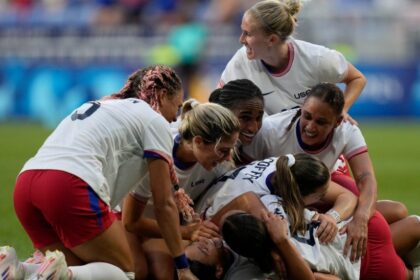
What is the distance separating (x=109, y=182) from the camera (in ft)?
18.7

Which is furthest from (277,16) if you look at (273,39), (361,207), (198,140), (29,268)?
(29,268)

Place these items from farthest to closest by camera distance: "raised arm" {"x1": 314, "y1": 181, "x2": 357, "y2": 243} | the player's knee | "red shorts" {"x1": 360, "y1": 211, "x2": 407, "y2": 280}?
the player's knee < "red shorts" {"x1": 360, "y1": 211, "x2": 407, "y2": 280} < "raised arm" {"x1": 314, "y1": 181, "x2": 357, "y2": 243}

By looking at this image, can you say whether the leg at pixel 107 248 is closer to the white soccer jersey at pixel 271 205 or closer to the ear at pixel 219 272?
the ear at pixel 219 272

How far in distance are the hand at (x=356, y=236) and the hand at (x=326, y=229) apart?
0.16m

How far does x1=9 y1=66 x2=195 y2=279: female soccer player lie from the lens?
5426mm

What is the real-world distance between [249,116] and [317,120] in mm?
465

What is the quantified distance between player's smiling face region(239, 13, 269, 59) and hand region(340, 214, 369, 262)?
1.66m

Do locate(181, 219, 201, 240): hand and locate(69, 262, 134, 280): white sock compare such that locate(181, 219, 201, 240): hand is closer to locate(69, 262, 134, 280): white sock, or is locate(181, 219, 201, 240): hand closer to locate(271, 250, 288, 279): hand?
locate(271, 250, 288, 279): hand

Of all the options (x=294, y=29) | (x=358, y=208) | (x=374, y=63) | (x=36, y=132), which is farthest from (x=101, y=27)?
(x=358, y=208)

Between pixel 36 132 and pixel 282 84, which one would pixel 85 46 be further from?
pixel 282 84

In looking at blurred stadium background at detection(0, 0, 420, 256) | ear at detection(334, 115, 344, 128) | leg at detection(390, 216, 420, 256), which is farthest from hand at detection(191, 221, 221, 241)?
blurred stadium background at detection(0, 0, 420, 256)

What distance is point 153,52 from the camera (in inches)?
781

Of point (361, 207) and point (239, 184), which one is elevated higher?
point (239, 184)

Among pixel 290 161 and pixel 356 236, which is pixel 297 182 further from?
pixel 356 236
